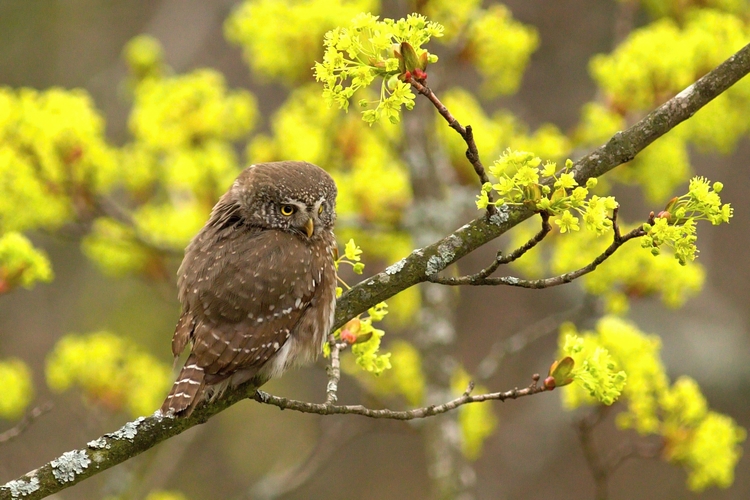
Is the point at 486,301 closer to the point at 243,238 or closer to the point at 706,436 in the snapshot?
the point at 706,436

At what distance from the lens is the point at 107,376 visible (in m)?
5.76

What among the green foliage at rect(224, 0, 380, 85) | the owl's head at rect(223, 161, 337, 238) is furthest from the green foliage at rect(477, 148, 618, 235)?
the green foliage at rect(224, 0, 380, 85)

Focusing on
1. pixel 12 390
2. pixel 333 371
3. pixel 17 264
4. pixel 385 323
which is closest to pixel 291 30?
pixel 17 264

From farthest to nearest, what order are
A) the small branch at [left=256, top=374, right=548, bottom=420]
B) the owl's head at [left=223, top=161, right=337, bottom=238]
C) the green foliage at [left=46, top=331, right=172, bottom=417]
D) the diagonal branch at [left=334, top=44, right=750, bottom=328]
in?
the green foliage at [left=46, top=331, right=172, bottom=417]
the owl's head at [left=223, top=161, right=337, bottom=238]
the small branch at [left=256, top=374, right=548, bottom=420]
the diagonal branch at [left=334, top=44, right=750, bottom=328]

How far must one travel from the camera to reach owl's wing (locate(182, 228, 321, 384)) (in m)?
3.62

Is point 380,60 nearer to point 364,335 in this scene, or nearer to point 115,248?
point 364,335

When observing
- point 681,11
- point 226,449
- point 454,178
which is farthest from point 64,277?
point 681,11

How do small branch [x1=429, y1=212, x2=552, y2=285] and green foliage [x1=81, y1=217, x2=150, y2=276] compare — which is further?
green foliage [x1=81, y1=217, x2=150, y2=276]

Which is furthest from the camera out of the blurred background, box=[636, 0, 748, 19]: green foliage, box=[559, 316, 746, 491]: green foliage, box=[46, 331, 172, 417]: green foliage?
the blurred background

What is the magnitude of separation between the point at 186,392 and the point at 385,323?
5357 millimetres

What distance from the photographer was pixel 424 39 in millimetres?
2578

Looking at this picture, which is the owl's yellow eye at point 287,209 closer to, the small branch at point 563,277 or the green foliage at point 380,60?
the small branch at point 563,277

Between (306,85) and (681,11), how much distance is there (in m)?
2.60

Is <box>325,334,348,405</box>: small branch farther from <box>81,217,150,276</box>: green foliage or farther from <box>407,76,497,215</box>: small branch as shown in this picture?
<box>81,217,150,276</box>: green foliage
